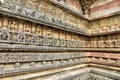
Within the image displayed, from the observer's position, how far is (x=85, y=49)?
3418 millimetres

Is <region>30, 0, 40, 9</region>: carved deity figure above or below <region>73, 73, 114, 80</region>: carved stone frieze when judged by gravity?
above

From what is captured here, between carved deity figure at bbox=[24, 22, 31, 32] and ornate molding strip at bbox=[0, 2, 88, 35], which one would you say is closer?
ornate molding strip at bbox=[0, 2, 88, 35]

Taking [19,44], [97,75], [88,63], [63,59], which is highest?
[19,44]

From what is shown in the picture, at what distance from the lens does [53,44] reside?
7.48ft

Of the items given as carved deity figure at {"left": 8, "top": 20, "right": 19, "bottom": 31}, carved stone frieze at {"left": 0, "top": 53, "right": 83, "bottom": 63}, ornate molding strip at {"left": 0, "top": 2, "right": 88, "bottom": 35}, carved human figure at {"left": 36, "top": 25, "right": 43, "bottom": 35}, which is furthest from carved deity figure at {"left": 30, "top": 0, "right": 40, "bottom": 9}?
carved stone frieze at {"left": 0, "top": 53, "right": 83, "bottom": 63}

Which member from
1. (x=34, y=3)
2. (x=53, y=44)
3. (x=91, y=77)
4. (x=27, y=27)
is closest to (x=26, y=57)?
(x=27, y=27)

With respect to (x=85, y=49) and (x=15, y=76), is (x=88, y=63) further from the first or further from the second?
(x=15, y=76)

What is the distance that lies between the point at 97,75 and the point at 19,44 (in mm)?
2490

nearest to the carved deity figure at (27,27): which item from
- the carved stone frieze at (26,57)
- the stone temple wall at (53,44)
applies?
the stone temple wall at (53,44)

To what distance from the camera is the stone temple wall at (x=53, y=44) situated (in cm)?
157

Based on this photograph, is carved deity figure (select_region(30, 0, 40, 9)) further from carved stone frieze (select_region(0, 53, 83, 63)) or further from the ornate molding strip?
carved stone frieze (select_region(0, 53, 83, 63))

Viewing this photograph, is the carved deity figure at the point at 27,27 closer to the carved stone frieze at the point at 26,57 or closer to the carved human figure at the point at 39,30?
the carved human figure at the point at 39,30

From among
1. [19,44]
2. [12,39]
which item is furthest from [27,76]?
[12,39]

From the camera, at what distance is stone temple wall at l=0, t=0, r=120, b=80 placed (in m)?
1.57
